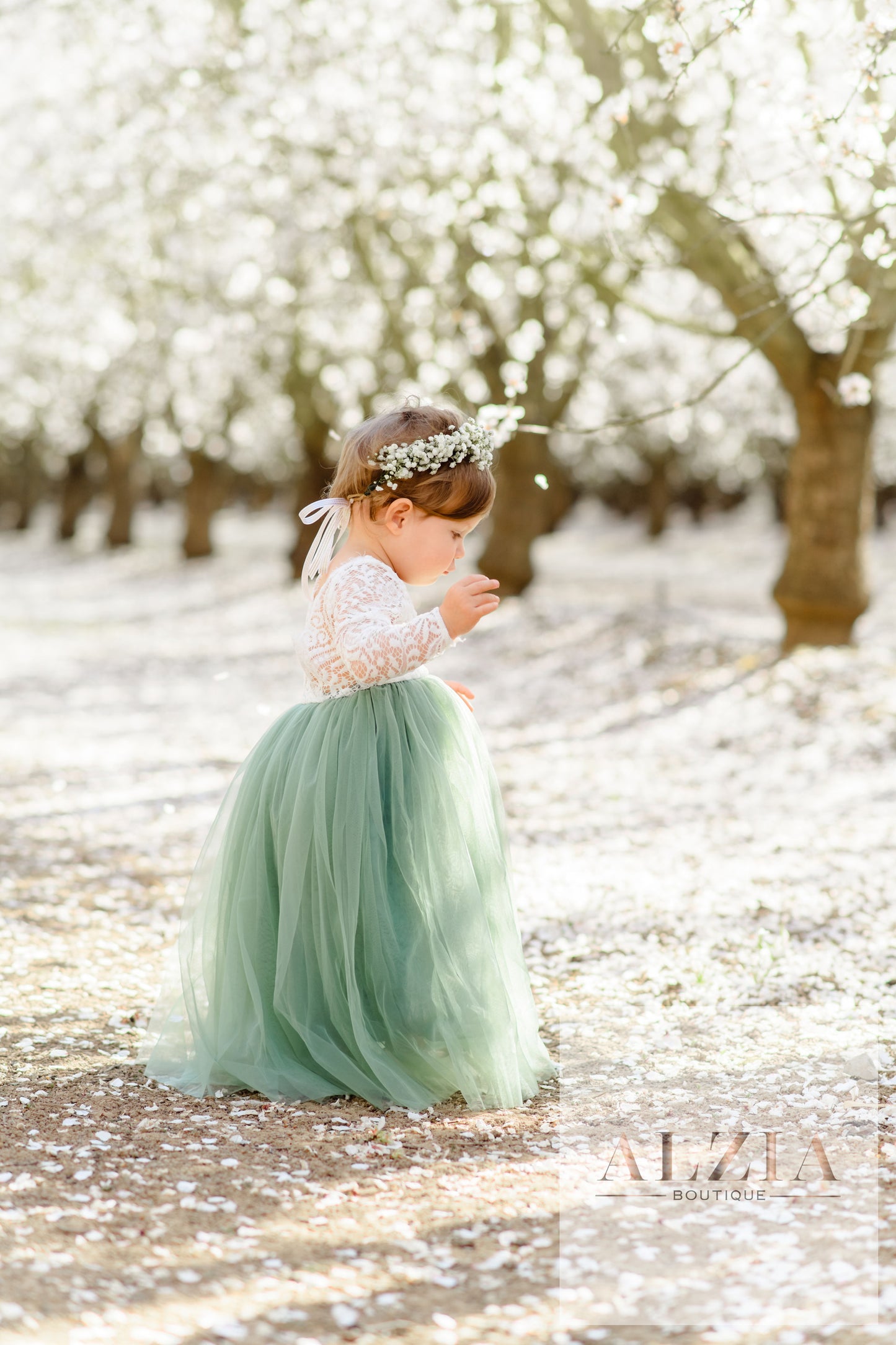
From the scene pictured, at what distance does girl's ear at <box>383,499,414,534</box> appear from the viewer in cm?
417

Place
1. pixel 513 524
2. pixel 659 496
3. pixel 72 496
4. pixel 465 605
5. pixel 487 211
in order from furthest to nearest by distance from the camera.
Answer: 1. pixel 659 496
2. pixel 72 496
3. pixel 513 524
4. pixel 487 211
5. pixel 465 605

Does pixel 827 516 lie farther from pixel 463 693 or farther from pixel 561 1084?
pixel 561 1084

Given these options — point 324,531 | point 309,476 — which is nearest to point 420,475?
point 324,531

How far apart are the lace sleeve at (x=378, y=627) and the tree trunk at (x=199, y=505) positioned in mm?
24831

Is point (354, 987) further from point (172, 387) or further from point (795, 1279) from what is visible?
point (172, 387)

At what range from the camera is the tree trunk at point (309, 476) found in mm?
22828

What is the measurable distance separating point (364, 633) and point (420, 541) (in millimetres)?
377

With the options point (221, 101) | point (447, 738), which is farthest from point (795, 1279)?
point (221, 101)

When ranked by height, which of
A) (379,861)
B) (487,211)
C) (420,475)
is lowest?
(379,861)

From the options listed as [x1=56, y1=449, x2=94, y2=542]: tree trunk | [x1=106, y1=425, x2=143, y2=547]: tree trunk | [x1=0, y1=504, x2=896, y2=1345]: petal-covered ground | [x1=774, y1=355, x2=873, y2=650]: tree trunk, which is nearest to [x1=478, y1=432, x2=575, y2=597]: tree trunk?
[x1=774, y1=355, x2=873, y2=650]: tree trunk

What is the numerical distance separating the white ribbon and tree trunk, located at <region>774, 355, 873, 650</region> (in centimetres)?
815

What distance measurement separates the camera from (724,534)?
40156mm

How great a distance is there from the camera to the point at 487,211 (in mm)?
14281

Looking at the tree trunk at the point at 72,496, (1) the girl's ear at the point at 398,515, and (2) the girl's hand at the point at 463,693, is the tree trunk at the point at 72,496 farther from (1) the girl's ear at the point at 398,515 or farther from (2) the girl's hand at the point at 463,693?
(1) the girl's ear at the point at 398,515
